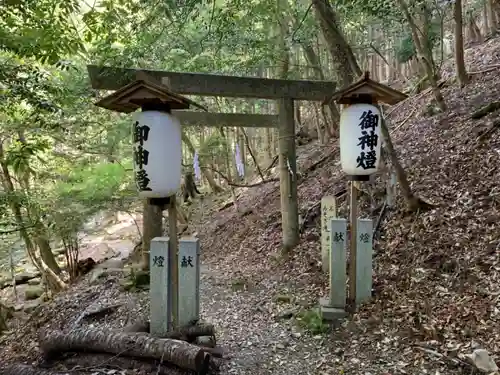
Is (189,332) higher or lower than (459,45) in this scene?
lower

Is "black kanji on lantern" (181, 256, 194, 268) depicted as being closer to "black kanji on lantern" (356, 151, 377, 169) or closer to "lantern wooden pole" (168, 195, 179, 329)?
"lantern wooden pole" (168, 195, 179, 329)

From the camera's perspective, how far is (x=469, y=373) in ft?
11.8

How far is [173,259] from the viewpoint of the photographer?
14.4 feet

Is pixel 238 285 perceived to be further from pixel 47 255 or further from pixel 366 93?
pixel 47 255

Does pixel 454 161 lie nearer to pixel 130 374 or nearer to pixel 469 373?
pixel 469 373

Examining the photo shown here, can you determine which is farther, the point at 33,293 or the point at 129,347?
the point at 33,293

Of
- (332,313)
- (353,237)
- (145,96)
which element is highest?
(145,96)

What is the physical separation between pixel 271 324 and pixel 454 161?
169 inches

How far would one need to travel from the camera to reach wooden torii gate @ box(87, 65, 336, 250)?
5.87 m

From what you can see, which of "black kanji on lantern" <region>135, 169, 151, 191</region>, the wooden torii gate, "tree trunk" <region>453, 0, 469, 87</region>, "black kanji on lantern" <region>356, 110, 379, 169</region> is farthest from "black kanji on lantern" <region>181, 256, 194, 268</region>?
"tree trunk" <region>453, 0, 469, 87</region>

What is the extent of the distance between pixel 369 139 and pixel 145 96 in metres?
2.71

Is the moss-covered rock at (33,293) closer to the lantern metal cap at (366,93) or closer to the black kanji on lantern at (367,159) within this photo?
the black kanji on lantern at (367,159)

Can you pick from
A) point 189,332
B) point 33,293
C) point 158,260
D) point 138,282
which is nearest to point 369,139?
point 158,260

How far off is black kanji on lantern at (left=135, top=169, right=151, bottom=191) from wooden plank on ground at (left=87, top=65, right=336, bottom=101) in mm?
1784
